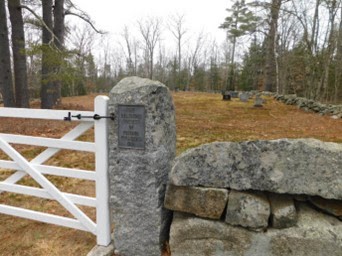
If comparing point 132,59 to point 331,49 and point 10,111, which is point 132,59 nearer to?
point 331,49

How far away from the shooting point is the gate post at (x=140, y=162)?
2.26 meters

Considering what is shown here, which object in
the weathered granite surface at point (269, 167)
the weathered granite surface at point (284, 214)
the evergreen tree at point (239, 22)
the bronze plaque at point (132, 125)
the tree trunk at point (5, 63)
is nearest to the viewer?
the weathered granite surface at point (269, 167)

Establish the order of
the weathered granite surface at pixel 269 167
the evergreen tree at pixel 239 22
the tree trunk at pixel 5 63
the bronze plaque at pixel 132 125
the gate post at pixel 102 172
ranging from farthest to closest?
the evergreen tree at pixel 239 22 < the tree trunk at pixel 5 63 < the gate post at pixel 102 172 < the bronze plaque at pixel 132 125 < the weathered granite surface at pixel 269 167

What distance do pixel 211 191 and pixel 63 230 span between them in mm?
1947

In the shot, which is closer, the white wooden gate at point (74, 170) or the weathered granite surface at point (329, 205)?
the weathered granite surface at point (329, 205)

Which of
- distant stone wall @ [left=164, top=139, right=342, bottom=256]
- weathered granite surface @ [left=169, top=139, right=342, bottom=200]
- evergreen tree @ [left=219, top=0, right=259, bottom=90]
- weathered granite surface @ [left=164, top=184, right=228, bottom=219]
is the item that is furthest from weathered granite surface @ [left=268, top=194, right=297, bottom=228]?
evergreen tree @ [left=219, top=0, right=259, bottom=90]

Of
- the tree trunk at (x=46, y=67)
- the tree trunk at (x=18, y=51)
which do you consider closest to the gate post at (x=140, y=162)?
the tree trunk at (x=18, y=51)

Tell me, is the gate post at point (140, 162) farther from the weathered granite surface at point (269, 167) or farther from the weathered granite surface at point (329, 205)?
the weathered granite surface at point (329, 205)

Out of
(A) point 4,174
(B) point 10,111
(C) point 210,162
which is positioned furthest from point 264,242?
(A) point 4,174

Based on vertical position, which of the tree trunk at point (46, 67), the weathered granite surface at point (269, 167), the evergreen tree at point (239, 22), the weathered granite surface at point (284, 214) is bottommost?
the weathered granite surface at point (284, 214)

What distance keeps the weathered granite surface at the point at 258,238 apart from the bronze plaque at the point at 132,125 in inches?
30.0

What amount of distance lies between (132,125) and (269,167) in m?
1.15

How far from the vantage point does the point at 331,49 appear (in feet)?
50.9

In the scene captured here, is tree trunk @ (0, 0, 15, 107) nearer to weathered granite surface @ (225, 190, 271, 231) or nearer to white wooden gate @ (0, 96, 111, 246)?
white wooden gate @ (0, 96, 111, 246)
